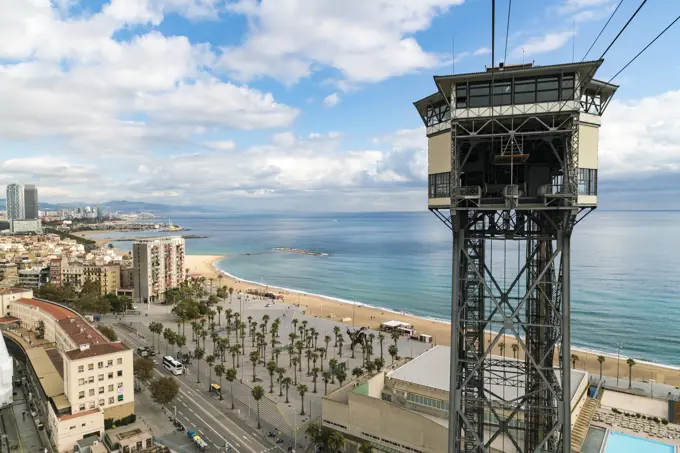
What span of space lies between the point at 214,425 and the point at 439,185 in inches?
1476

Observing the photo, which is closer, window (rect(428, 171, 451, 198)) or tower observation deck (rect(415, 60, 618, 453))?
tower observation deck (rect(415, 60, 618, 453))

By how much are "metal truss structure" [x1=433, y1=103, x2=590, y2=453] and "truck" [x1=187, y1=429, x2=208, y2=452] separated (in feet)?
93.7

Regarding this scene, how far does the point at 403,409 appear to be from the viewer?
35094 mm

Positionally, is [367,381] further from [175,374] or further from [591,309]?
[591,309]

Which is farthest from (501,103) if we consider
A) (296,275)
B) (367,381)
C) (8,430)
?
(296,275)

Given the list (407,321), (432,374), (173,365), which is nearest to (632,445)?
(432,374)

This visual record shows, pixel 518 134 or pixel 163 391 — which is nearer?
pixel 518 134

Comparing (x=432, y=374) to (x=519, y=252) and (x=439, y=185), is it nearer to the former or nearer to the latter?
(x=519, y=252)

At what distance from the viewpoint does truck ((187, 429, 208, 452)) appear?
3764cm

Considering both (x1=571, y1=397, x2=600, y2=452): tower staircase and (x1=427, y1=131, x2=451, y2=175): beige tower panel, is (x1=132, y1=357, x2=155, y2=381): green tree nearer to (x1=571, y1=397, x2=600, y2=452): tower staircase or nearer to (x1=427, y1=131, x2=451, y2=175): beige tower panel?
(x1=571, y1=397, x2=600, y2=452): tower staircase

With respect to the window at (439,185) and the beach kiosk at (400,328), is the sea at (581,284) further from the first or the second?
the window at (439,185)

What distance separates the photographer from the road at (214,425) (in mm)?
39031

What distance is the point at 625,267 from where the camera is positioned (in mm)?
138000

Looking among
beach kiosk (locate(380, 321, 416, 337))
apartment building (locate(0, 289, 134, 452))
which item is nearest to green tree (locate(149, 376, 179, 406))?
apartment building (locate(0, 289, 134, 452))
